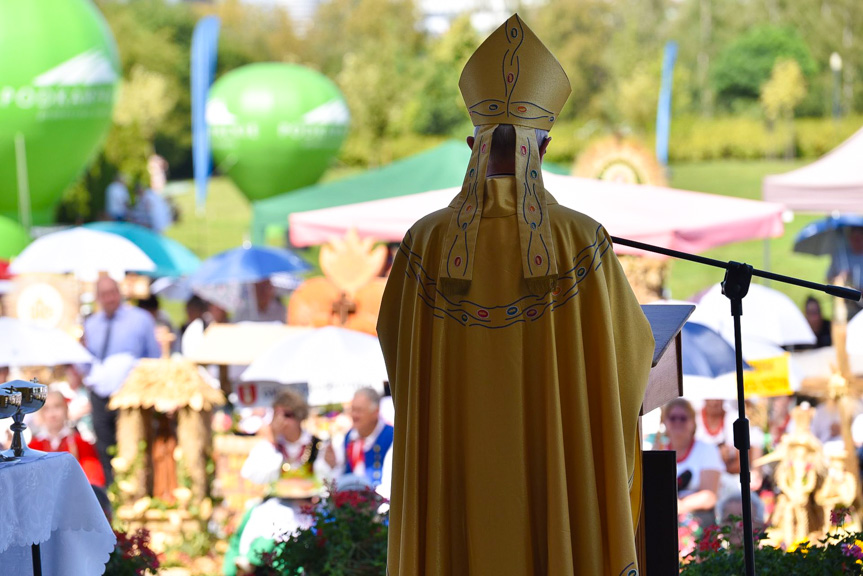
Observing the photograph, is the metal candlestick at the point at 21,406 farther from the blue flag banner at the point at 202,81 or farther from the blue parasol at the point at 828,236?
the blue flag banner at the point at 202,81

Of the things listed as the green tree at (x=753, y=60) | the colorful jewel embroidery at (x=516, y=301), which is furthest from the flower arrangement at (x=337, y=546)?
the green tree at (x=753, y=60)

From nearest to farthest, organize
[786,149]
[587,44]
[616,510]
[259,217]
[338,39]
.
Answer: [616,510] < [259,217] < [786,149] < [587,44] < [338,39]

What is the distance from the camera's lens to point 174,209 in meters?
21.7

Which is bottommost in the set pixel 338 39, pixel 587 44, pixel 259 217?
pixel 259 217

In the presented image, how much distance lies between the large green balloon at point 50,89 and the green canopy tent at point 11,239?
81cm

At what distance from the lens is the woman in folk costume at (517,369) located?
114 inches

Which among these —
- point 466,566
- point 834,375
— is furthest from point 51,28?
point 466,566

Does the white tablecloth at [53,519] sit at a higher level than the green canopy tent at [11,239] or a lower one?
lower

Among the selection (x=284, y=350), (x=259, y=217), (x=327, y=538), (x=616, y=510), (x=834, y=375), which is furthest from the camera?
(x=259, y=217)

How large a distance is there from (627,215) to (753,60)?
36.7 meters

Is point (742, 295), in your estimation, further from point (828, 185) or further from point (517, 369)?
point (828, 185)

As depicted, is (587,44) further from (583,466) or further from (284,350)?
(583,466)

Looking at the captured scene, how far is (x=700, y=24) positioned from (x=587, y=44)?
5.07 m

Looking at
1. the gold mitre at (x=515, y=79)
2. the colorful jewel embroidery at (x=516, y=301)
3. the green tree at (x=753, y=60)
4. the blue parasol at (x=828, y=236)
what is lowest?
the colorful jewel embroidery at (x=516, y=301)
